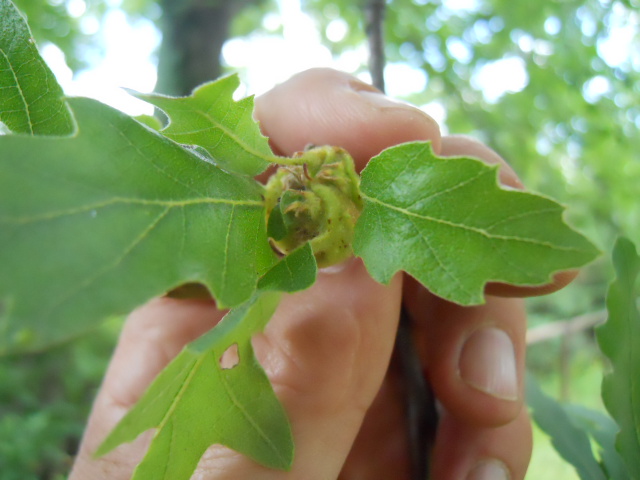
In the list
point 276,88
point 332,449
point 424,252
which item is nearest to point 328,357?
point 332,449

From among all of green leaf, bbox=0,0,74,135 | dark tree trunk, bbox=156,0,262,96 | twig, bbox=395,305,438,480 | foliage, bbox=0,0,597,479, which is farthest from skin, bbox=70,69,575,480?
dark tree trunk, bbox=156,0,262,96

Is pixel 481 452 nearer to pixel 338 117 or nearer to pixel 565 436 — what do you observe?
pixel 565 436

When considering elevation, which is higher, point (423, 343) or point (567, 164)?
point (423, 343)

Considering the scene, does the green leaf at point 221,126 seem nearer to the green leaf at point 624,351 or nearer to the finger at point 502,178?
the finger at point 502,178

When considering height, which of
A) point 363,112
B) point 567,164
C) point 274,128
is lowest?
point 567,164

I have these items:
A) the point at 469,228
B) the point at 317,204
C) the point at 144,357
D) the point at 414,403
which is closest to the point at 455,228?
the point at 469,228

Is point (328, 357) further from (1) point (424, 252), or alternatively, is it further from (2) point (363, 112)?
(2) point (363, 112)
